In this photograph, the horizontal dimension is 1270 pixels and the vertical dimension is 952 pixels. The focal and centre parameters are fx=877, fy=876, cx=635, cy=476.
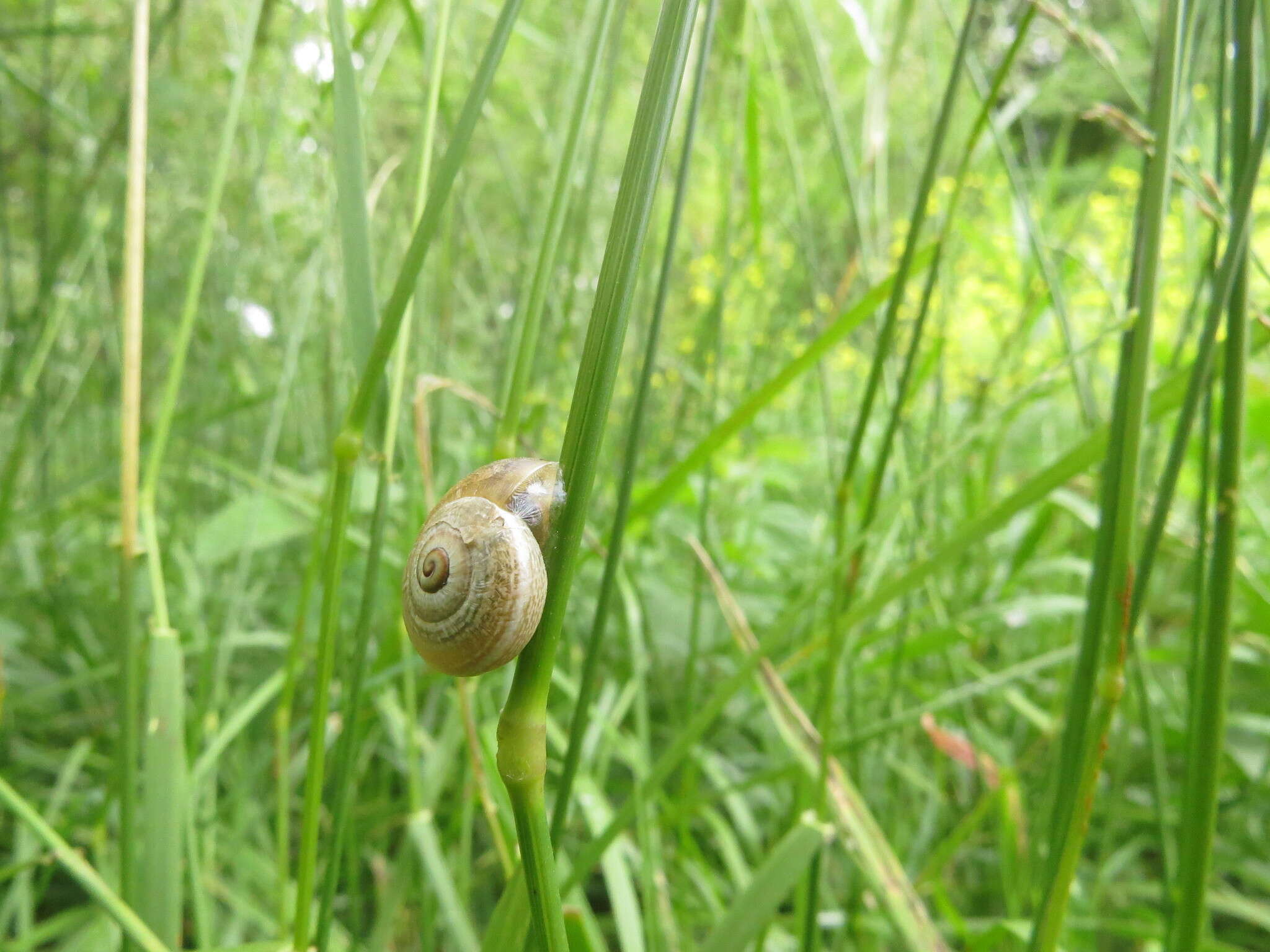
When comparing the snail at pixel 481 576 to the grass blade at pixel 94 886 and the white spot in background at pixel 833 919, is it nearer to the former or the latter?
the grass blade at pixel 94 886

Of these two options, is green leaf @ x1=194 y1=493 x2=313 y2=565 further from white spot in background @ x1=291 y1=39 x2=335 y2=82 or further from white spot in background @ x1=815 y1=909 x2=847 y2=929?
white spot in background @ x1=815 y1=909 x2=847 y2=929

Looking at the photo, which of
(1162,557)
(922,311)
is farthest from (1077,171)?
(922,311)

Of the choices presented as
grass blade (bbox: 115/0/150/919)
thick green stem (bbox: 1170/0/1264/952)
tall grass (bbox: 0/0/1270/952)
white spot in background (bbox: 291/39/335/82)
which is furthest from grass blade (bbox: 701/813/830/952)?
white spot in background (bbox: 291/39/335/82)

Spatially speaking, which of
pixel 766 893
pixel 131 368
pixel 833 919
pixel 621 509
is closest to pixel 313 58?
pixel 131 368

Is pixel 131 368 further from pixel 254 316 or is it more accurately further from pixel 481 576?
pixel 254 316

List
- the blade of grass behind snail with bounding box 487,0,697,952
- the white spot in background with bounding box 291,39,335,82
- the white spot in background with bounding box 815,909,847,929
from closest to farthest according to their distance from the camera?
1. the blade of grass behind snail with bounding box 487,0,697,952
2. the white spot in background with bounding box 291,39,335,82
3. the white spot in background with bounding box 815,909,847,929

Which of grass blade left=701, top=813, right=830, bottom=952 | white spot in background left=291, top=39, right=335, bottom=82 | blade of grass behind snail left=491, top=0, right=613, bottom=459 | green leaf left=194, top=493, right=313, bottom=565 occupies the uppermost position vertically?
white spot in background left=291, top=39, right=335, bottom=82

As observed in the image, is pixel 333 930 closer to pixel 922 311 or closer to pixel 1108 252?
pixel 922 311
